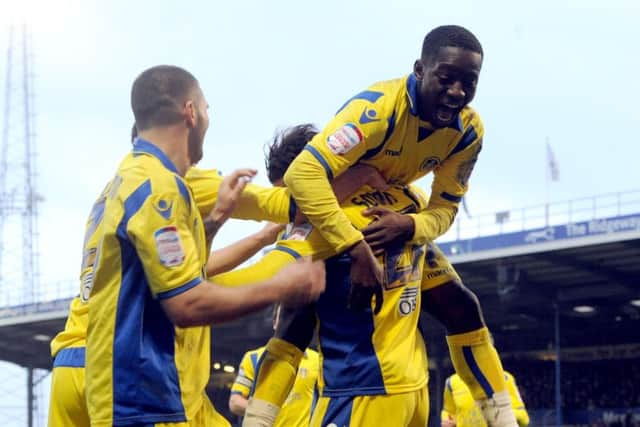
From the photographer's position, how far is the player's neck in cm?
367

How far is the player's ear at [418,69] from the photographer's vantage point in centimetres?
488

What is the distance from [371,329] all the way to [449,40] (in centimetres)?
130

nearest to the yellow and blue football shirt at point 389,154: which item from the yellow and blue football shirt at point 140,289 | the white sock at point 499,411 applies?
the white sock at point 499,411

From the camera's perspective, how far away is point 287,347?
17.0 feet

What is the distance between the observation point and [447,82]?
4.75m

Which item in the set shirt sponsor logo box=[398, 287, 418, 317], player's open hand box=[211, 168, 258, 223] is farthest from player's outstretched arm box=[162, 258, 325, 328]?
shirt sponsor logo box=[398, 287, 418, 317]

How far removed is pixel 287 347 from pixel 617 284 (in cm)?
2492

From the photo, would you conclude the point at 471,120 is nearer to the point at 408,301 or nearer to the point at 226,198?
the point at 408,301

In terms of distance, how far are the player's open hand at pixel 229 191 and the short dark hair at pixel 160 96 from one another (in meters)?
0.45

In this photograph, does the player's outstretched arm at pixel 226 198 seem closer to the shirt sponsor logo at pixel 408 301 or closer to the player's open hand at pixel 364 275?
the player's open hand at pixel 364 275

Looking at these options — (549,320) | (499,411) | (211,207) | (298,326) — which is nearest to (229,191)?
(211,207)

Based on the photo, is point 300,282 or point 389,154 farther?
point 389,154

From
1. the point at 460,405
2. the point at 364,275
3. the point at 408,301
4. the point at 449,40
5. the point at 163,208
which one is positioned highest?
the point at 449,40

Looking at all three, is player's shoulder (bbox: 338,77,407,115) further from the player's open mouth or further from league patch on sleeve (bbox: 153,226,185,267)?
league patch on sleeve (bbox: 153,226,185,267)
